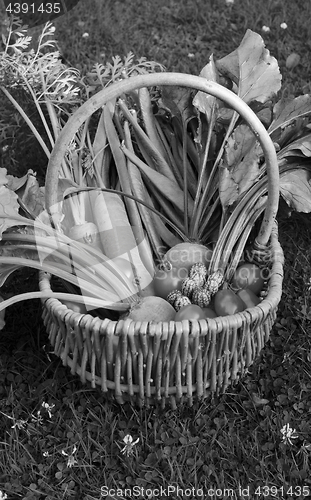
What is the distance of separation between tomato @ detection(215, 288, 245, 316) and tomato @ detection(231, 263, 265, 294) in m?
0.11

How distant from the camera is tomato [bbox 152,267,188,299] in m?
2.04

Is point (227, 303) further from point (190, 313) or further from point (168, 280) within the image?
point (168, 280)

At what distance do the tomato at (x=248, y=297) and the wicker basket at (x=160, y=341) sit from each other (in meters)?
0.08

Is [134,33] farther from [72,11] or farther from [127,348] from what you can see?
[127,348]

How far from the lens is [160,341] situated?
1.65 metres

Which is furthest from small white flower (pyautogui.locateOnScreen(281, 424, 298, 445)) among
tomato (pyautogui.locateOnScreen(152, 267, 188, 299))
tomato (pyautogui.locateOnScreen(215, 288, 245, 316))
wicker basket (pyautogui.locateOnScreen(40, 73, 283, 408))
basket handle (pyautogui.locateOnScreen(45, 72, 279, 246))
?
basket handle (pyautogui.locateOnScreen(45, 72, 279, 246))

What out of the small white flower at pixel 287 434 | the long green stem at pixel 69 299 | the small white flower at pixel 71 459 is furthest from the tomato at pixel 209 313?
the small white flower at pixel 71 459

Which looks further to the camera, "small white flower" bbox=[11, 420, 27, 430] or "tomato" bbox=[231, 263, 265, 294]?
"tomato" bbox=[231, 263, 265, 294]

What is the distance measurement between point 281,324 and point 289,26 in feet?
7.16

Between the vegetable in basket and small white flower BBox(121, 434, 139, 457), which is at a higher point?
the vegetable in basket

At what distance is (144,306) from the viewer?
189 cm

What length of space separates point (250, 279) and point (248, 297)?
0.31 feet

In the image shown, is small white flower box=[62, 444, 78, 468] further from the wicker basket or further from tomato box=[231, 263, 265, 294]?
tomato box=[231, 263, 265, 294]

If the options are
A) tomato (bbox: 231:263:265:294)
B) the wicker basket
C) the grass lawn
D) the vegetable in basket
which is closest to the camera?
the wicker basket
